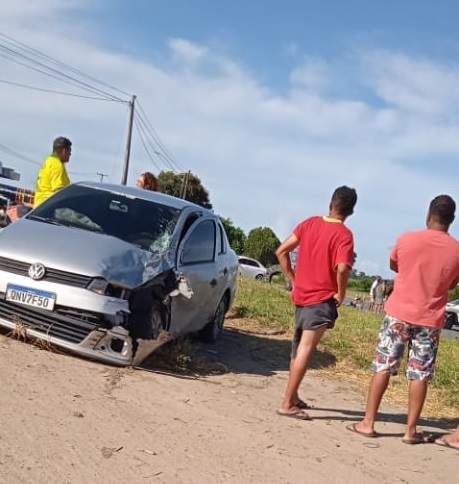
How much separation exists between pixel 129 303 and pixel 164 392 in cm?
95

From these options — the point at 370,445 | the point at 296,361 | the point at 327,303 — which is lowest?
the point at 370,445

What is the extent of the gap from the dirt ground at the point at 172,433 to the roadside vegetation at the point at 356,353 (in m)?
0.90

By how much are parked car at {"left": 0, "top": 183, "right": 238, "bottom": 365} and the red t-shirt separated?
4.73 feet

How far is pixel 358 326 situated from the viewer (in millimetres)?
12148

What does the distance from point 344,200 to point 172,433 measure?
2219 mm

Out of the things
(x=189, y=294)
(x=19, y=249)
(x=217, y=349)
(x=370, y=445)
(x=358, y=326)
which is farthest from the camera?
(x=358, y=326)

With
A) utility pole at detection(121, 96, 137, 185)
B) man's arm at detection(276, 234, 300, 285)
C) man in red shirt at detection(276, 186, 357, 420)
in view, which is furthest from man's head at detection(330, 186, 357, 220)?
utility pole at detection(121, 96, 137, 185)

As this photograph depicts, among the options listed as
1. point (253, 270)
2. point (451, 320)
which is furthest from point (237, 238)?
point (451, 320)

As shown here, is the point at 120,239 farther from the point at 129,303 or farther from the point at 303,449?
the point at 303,449

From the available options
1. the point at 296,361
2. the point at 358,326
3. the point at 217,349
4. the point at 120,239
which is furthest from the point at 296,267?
the point at 358,326

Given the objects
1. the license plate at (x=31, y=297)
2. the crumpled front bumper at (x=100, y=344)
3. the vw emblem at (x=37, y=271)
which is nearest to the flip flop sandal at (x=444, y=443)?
the crumpled front bumper at (x=100, y=344)

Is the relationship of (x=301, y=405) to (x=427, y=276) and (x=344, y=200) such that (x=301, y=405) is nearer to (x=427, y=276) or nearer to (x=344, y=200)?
(x=427, y=276)

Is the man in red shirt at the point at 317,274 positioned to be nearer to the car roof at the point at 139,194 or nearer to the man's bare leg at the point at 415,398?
the man's bare leg at the point at 415,398

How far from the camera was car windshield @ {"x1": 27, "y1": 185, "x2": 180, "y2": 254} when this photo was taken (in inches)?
266
